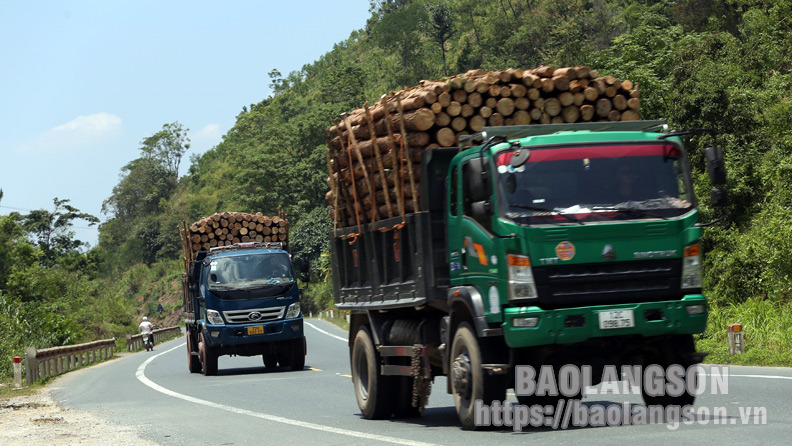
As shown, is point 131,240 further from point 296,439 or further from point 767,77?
point 296,439

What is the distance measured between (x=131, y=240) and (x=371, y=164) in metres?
126

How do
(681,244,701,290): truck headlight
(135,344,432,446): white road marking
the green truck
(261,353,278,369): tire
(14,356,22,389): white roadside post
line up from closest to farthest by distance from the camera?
1. the green truck
2. (681,244,701,290): truck headlight
3. (135,344,432,446): white road marking
4. (261,353,278,369): tire
5. (14,356,22,389): white roadside post

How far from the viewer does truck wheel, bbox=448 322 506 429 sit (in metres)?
9.20

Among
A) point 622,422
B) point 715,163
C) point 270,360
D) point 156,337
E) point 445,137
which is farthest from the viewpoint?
point 156,337

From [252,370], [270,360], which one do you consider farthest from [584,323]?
[252,370]

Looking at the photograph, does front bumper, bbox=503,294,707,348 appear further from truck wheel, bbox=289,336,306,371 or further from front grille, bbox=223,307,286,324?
truck wheel, bbox=289,336,306,371

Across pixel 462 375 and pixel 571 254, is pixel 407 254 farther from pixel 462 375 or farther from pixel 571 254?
pixel 571 254

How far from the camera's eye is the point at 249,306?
72.6 feet

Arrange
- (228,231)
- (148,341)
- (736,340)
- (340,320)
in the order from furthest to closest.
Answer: (340,320) → (148,341) → (228,231) → (736,340)

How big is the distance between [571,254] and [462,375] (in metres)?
1.52

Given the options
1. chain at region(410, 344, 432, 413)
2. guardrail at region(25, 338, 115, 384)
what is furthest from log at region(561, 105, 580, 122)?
guardrail at region(25, 338, 115, 384)

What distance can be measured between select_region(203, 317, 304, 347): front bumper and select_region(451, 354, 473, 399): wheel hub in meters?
12.8

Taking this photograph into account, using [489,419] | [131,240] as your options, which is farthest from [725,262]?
[131,240]

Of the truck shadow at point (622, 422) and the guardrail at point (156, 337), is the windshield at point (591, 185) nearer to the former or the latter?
the truck shadow at point (622, 422)
